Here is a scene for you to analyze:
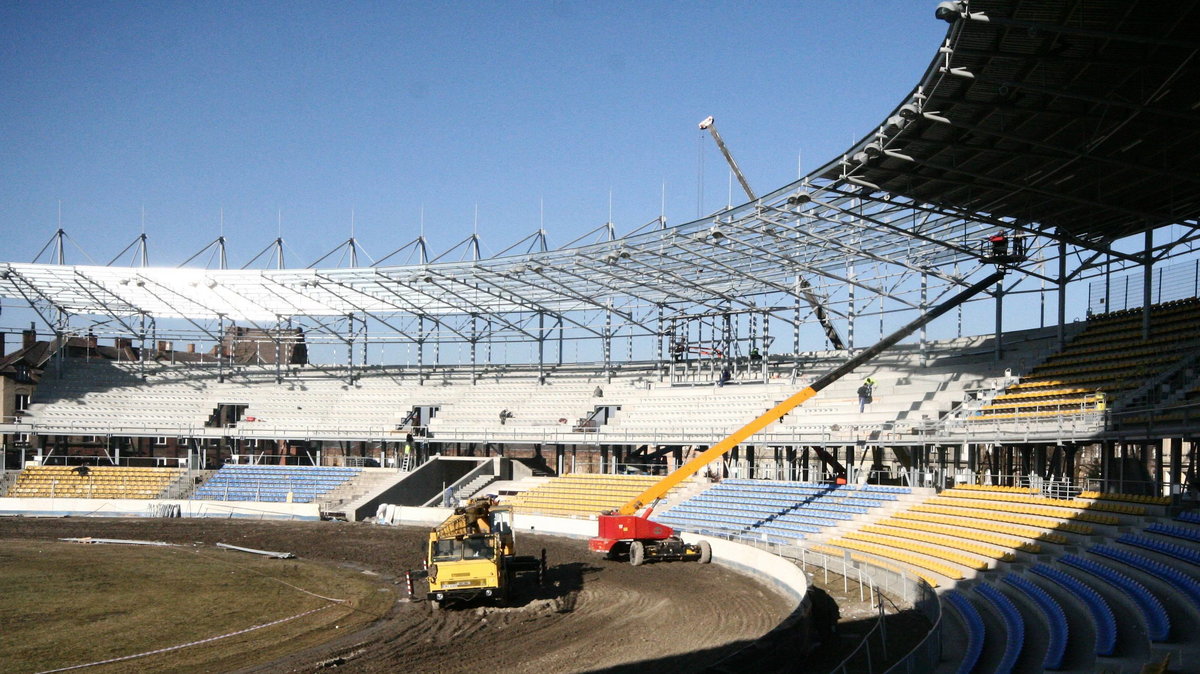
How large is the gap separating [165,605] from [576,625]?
10.4 metres

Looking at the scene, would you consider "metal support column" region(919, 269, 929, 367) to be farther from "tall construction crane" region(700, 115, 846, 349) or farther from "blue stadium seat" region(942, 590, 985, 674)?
"blue stadium seat" region(942, 590, 985, 674)

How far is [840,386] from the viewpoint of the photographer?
45469 mm

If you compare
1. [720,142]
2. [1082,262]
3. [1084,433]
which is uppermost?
[720,142]

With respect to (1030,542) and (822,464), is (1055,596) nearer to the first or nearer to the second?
(1030,542)

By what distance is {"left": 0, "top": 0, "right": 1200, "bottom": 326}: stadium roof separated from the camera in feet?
71.3

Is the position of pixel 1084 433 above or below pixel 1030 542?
above

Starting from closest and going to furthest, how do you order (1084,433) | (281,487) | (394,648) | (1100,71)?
(394,648) < (1100,71) < (1084,433) < (281,487)

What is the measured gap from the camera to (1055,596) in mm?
20453

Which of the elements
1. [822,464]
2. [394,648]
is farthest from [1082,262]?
[394,648]

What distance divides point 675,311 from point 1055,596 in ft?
122

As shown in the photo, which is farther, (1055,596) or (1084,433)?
(1084,433)

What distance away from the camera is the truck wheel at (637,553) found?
30.6 m

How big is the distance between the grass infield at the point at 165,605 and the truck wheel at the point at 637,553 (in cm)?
737

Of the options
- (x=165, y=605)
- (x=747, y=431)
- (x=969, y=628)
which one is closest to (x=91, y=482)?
(x=165, y=605)
